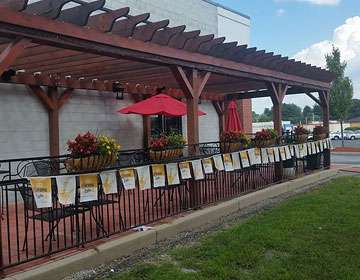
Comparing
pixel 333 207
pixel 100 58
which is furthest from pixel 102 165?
pixel 333 207

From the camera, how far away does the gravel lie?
4.96m

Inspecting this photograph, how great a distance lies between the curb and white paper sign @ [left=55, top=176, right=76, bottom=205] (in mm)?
630

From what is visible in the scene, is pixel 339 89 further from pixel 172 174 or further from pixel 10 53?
pixel 10 53

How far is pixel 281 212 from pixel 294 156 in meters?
3.96

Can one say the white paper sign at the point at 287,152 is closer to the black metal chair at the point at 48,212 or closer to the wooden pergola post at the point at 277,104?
the wooden pergola post at the point at 277,104

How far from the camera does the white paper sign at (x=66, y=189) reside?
5129 millimetres

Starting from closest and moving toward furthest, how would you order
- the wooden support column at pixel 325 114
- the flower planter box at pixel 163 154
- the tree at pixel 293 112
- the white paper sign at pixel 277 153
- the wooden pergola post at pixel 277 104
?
the flower planter box at pixel 163 154 < the white paper sign at pixel 277 153 < the wooden pergola post at pixel 277 104 < the wooden support column at pixel 325 114 < the tree at pixel 293 112

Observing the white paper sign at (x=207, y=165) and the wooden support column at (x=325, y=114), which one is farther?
the wooden support column at (x=325, y=114)

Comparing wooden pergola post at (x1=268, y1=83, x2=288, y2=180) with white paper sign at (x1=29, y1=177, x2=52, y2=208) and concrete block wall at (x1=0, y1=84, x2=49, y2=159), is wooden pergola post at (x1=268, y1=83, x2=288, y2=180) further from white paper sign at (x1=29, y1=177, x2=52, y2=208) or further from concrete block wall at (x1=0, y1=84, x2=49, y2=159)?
white paper sign at (x1=29, y1=177, x2=52, y2=208)

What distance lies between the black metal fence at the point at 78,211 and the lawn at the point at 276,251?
1.05 metres

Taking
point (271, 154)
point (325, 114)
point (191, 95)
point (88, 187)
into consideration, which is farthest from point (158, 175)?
point (325, 114)

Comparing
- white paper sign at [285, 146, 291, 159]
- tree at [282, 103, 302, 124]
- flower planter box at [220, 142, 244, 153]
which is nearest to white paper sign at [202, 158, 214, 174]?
flower planter box at [220, 142, 244, 153]

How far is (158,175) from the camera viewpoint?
22.1 feet

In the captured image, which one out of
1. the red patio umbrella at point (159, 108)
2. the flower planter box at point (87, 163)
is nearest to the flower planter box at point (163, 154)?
the flower planter box at point (87, 163)
